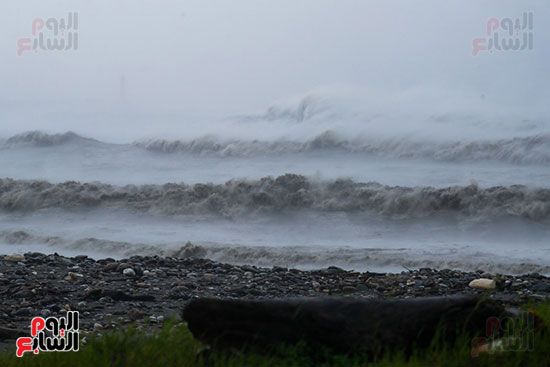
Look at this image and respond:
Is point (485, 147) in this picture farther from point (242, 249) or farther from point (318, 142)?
point (242, 249)

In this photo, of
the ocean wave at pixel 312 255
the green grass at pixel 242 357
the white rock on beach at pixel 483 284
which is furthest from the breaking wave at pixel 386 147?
the green grass at pixel 242 357

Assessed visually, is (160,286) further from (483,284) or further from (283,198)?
(283,198)

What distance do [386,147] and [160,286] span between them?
14.7 meters

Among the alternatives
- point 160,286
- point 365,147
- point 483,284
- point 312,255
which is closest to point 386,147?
point 365,147

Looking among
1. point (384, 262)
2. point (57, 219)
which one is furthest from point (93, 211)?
point (384, 262)

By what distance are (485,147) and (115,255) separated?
11848 millimetres

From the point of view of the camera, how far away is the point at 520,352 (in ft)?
11.4

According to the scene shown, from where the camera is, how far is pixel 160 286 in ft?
23.9

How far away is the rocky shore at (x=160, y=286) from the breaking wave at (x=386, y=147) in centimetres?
1067

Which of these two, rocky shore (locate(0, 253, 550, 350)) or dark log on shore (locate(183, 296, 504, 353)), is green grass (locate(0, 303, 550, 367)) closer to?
dark log on shore (locate(183, 296, 504, 353))

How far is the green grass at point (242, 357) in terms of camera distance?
3336 mm

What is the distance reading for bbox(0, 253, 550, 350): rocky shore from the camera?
596 centimetres

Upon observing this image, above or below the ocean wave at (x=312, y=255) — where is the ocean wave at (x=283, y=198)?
above

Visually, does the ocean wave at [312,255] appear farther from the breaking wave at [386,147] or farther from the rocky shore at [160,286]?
the breaking wave at [386,147]
